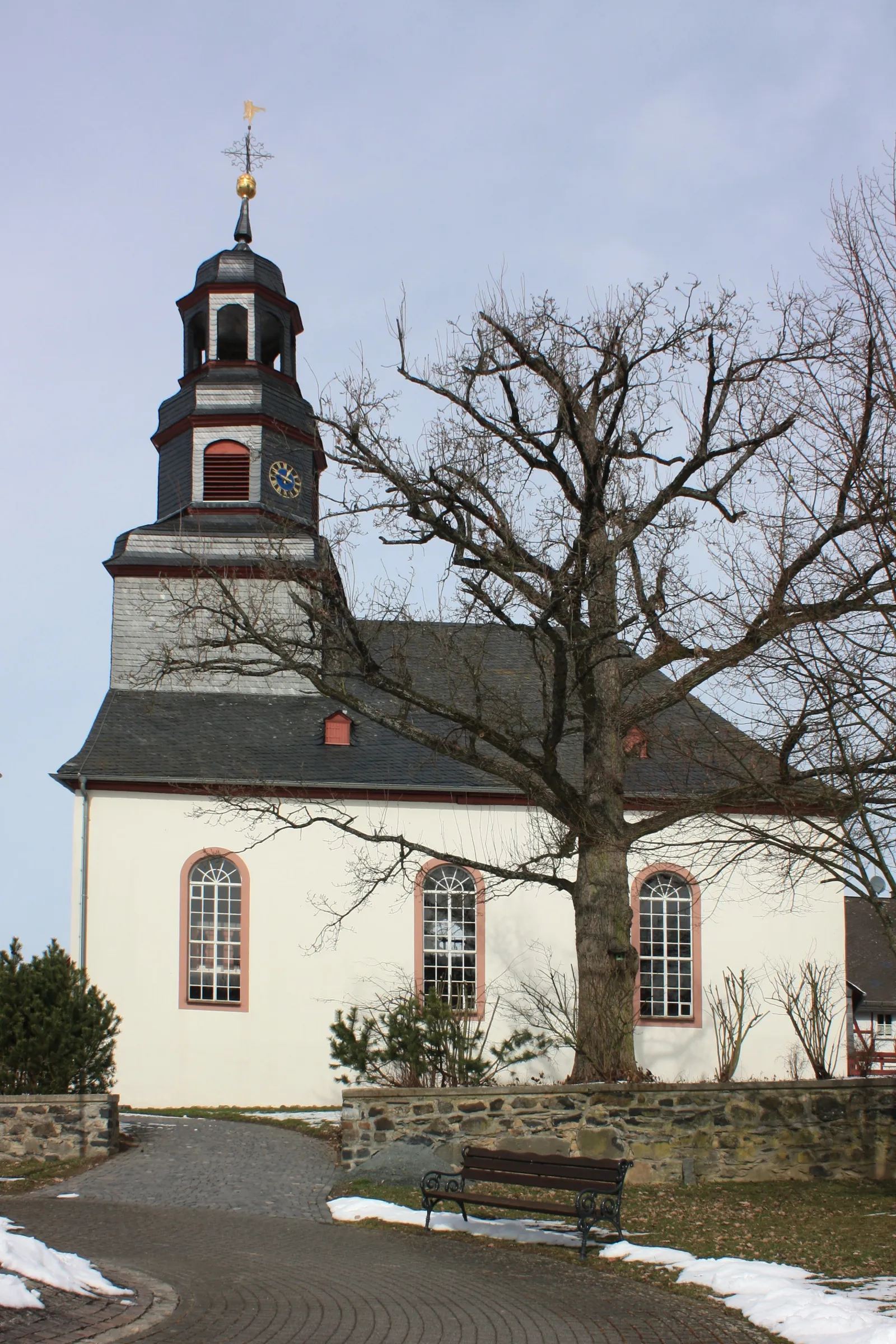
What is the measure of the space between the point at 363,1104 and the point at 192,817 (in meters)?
8.20

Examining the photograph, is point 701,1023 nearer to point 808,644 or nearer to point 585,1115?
point 585,1115

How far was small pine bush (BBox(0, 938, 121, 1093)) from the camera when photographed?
1234 cm

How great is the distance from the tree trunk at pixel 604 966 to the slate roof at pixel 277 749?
520 centimetres

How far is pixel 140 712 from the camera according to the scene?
20016mm

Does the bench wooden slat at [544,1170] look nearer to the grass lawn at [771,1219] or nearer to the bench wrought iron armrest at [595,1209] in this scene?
the bench wrought iron armrest at [595,1209]

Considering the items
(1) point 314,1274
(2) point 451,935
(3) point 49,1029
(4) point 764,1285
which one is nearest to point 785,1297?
(4) point 764,1285

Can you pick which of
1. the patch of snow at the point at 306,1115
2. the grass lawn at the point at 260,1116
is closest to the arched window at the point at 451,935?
the grass lawn at the point at 260,1116

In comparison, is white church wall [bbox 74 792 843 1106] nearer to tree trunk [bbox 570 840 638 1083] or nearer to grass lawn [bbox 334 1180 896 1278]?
tree trunk [bbox 570 840 638 1083]

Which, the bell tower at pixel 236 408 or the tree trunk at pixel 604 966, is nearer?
the tree trunk at pixel 604 966

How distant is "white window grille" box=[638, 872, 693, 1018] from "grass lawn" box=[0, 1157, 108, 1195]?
9298mm

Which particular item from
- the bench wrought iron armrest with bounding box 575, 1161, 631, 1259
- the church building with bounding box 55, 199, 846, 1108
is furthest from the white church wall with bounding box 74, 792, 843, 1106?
the bench wrought iron armrest with bounding box 575, 1161, 631, 1259

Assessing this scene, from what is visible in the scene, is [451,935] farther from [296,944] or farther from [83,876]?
[83,876]

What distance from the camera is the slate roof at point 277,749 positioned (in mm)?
18672

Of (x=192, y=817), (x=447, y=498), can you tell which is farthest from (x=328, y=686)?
(x=192, y=817)
